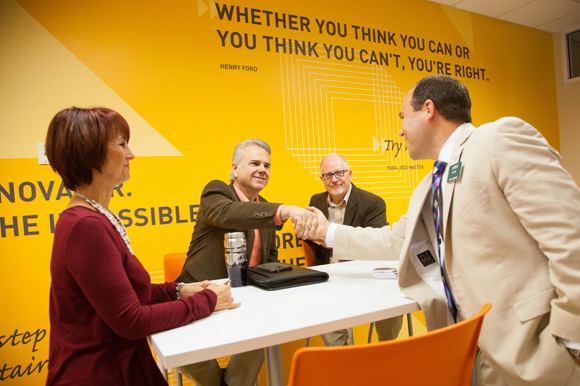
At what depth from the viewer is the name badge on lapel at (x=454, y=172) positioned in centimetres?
135

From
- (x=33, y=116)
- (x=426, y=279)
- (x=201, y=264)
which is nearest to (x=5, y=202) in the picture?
(x=33, y=116)

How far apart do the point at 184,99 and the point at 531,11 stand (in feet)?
15.0

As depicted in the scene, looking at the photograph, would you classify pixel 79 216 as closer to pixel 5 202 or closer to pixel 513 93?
pixel 5 202

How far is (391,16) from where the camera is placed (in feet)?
13.8

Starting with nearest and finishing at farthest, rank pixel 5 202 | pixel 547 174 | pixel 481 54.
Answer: pixel 547 174, pixel 5 202, pixel 481 54

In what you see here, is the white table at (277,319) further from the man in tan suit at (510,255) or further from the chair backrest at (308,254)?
the chair backrest at (308,254)

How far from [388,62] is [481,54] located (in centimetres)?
161

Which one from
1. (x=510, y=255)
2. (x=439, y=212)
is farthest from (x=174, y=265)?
(x=510, y=255)

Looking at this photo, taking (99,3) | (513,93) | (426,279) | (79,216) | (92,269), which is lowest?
(426,279)

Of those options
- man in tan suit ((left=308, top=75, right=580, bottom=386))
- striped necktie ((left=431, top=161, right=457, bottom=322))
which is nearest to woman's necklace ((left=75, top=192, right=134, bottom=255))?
man in tan suit ((left=308, top=75, right=580, bottom=386))

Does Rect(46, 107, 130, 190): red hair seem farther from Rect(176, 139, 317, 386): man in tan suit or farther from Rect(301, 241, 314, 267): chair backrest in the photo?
Rect(301, 241, 314, 267): chair backrest

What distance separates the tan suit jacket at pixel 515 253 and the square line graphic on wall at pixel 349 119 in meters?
2.33

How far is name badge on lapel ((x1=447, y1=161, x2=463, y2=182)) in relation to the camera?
4.44ft

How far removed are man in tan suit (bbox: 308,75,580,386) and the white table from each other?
0.18 meters
